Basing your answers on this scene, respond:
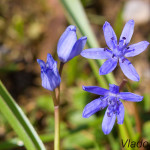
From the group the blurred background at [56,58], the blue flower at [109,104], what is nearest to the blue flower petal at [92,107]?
the blue flower at [109,104]

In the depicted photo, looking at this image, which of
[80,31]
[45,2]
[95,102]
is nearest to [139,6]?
[45,2]

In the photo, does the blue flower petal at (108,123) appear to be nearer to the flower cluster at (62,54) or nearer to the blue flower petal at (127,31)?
the flower cluster at (62,54)

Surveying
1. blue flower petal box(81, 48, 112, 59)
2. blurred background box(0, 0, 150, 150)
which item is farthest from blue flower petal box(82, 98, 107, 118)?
blurred background box(0, 0, 150, 150)

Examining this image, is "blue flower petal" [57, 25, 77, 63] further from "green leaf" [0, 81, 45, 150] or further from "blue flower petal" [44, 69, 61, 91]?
"green leaf" [0, 81, 45, 150]

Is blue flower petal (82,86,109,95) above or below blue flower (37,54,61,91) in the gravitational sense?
below

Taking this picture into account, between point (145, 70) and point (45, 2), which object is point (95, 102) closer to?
point (145, 70)

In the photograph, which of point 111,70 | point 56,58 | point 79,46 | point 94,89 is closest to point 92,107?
point 94,89
